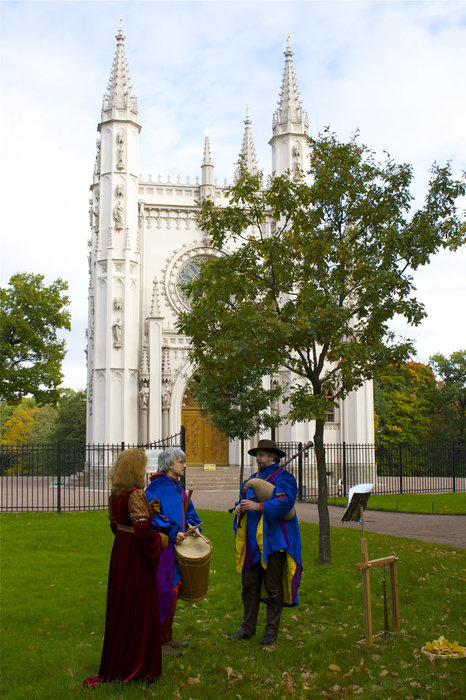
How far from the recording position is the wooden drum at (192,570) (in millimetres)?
6258

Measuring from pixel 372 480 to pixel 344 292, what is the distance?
18567 millimetres

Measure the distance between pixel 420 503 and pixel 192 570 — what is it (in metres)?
16.8

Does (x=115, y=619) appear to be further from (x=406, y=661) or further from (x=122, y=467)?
(x=406, y=661)

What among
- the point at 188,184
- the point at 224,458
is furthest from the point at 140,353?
the point at 188,184

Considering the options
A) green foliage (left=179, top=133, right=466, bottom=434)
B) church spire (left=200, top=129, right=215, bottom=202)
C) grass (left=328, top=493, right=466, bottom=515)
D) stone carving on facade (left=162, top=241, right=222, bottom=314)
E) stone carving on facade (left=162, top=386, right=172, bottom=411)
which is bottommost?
grass (left=328, top=493, right=466, bottom=515)

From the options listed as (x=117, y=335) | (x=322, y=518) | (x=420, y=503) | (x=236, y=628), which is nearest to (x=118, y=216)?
(x=117, y=335)

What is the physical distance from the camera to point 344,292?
1129 centimetres

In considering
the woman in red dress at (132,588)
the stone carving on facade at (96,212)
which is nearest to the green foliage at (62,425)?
the stone carving on facade at (96,212)

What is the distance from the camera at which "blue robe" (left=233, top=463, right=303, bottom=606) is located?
6.44 metres

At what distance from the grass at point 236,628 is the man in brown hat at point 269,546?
347 millimetres

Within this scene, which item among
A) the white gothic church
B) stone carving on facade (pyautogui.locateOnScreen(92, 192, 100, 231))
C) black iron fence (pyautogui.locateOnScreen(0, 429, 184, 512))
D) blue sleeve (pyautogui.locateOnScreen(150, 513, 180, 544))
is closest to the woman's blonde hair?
blue sleeve (pyautogui.locateOnScreen(150, 513, 180, 544))

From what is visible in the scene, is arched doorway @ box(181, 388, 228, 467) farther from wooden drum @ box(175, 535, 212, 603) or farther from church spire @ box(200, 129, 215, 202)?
wooden drum @ box(175, 535, 212, 603)

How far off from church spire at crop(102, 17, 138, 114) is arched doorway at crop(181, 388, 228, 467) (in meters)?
13.6

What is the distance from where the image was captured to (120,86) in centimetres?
3048
